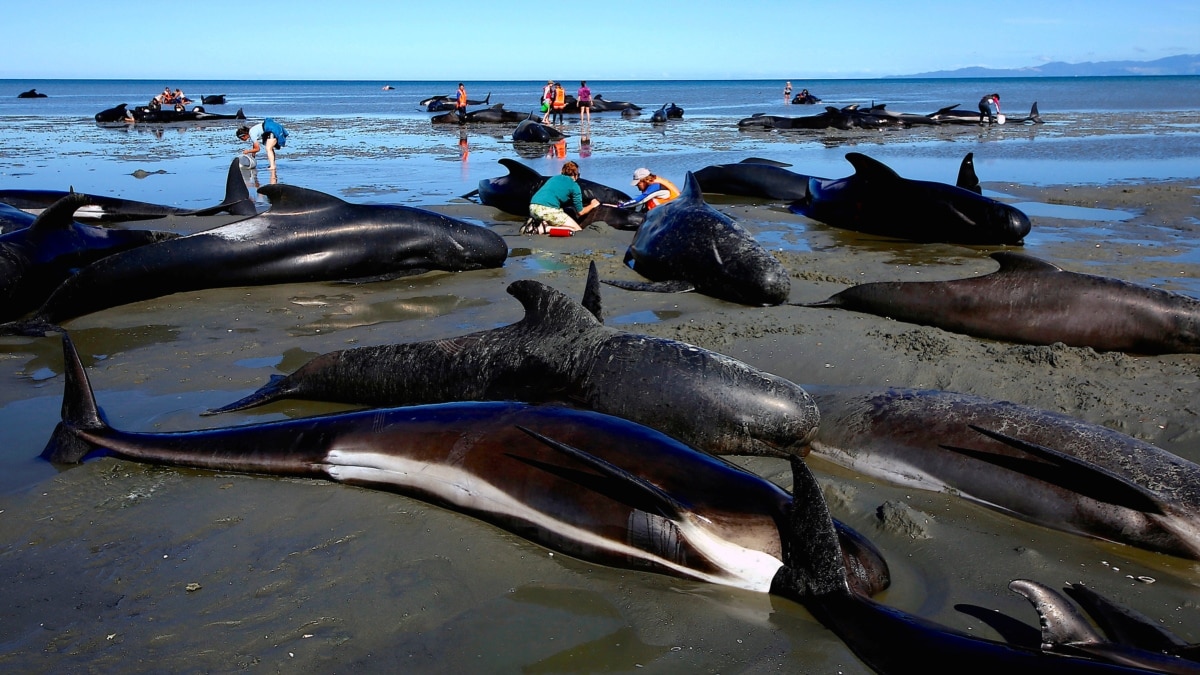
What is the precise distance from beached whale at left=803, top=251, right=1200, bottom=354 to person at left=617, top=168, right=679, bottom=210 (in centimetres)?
616

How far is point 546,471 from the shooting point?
394 centimetres

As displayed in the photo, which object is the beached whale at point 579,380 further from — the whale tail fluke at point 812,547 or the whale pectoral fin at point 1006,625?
the whale pectoral fin at point 1006,625

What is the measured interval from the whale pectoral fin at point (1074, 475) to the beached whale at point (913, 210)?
7.48m

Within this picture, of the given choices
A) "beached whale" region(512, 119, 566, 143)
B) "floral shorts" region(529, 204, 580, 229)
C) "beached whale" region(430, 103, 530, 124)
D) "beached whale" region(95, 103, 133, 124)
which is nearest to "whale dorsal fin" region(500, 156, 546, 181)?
"floral shorts" region(529, 204, 580, 229)

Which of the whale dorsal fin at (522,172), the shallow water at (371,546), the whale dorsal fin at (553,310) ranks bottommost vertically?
the shallow water at (371,546)

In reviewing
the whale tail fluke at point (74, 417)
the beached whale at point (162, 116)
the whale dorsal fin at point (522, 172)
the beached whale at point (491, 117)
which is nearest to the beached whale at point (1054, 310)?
the whale tail fluke at point (74, 417)

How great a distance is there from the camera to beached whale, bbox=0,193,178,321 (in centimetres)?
826

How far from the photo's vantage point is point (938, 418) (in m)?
4.96

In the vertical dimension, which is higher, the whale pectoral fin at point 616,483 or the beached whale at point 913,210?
the beached whale at point 913,210

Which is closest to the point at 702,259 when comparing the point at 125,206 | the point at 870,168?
the point at 870,168

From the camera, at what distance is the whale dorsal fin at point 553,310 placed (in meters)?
5.47

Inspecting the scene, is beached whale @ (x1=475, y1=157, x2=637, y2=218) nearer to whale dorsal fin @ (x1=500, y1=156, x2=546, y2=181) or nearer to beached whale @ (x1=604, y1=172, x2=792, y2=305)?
whale dorsal fin @ (x1=500, y1=156, x2=546, y2=181)

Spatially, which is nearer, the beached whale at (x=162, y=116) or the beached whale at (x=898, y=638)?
the beached whale at (x=898, y=638)

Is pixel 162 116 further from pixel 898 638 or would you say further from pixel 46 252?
pixel 898 638
